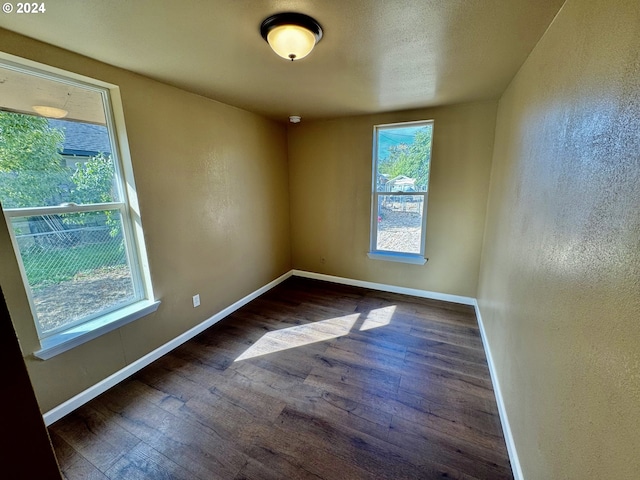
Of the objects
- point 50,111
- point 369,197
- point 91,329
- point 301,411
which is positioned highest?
point 50,111

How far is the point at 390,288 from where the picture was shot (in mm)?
3688

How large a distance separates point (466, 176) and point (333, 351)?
2437mm

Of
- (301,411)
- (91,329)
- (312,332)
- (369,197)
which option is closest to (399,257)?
(369,197)

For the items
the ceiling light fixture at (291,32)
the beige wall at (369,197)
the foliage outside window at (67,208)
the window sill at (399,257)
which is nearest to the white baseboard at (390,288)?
the beige wall at (369,197)

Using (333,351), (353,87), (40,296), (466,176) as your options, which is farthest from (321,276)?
(40,296)

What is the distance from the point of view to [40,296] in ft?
5.50

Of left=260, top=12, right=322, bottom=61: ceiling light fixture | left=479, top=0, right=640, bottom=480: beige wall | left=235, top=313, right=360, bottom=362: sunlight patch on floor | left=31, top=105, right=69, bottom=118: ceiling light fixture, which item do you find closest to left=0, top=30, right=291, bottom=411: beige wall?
left=31, top=105, right=69, bottom=118: ceiling light fixture

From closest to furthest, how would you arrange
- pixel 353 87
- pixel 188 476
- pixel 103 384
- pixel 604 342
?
pixel 604 342 → pixel 188 476 → pixel 103 384 → pixel 353 87

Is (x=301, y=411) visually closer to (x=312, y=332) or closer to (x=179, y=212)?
(x=312, y=332)

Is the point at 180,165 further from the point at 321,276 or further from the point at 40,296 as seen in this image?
the point at 321,276

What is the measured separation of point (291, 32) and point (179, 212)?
5.95ft

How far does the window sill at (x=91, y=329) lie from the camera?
1665 mm

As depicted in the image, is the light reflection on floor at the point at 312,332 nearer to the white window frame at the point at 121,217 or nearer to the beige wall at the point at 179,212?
the beige wall at the point at 179,212

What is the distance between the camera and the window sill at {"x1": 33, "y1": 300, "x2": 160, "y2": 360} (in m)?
1.67
